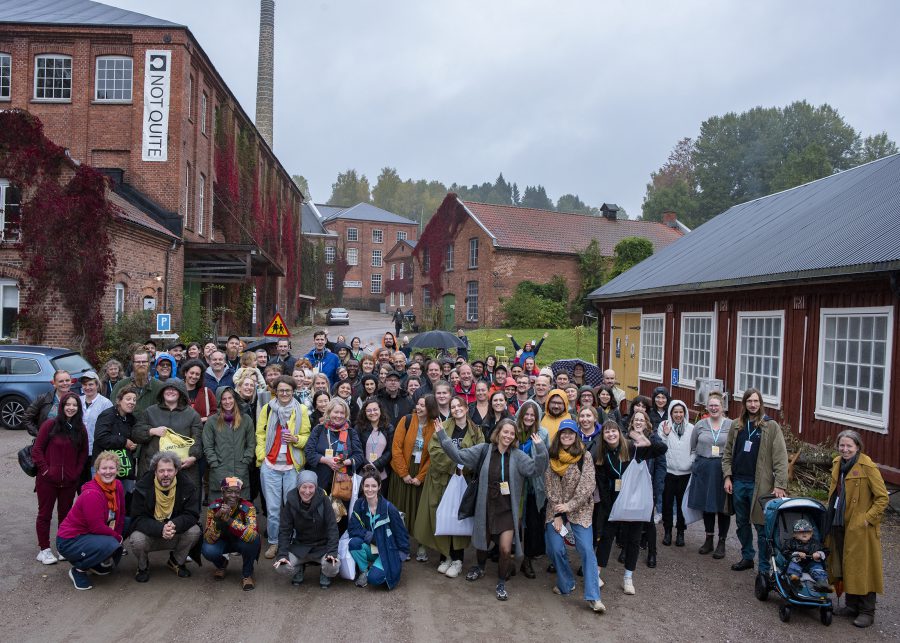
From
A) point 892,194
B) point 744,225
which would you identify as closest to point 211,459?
point 892,194

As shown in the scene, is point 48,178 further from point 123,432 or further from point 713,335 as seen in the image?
point 713,335

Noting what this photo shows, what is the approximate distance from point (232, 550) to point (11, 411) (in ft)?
32.3

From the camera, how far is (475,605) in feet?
19.7

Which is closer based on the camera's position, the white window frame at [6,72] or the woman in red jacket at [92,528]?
the woman in red jacket at [92,528]

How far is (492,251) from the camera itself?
35188mm

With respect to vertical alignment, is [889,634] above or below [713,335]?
below

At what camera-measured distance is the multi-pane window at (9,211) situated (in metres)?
18.9

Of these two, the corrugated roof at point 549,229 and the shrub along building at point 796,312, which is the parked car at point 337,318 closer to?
the corrugated roof at point 549,229

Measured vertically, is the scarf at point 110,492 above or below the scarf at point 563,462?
below

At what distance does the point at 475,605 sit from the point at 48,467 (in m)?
4.16

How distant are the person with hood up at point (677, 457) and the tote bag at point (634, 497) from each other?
1.15m

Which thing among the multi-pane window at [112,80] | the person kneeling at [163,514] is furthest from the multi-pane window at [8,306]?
the person kneeling at [163,514]

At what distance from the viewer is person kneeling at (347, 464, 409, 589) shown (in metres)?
6.32

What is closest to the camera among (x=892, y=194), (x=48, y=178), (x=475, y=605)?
(x=475, y=605)
